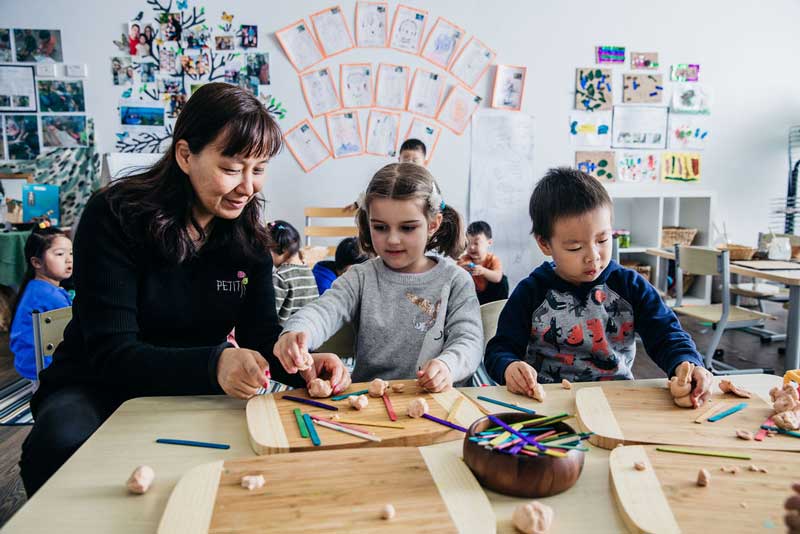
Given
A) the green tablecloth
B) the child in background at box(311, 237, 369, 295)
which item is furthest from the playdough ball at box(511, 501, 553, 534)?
the green tablecloth

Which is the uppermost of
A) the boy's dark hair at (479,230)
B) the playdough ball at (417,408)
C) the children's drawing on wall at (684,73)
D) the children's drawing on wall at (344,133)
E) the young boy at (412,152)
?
the children's drawing on wall at (684,73)

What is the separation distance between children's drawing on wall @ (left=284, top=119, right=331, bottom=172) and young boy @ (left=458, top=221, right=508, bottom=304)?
149 cm

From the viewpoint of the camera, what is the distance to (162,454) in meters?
0.72

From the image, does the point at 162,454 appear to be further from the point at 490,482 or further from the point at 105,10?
the point at 105,10

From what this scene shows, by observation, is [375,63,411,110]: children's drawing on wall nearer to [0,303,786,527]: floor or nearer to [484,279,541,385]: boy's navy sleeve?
[0,303,786,527]: floor

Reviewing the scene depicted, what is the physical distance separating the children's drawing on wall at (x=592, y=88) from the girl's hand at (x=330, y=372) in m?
4.06

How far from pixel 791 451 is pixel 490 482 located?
405mm

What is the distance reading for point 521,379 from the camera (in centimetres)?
94

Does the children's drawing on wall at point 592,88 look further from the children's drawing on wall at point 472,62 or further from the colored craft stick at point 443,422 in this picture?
the colored craft stick at point 443,422

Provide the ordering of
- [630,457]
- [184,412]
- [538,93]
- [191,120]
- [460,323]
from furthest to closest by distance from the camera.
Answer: [538,93], [460,323], [191,120], [184,412], [630,457]

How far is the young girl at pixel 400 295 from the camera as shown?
131cm

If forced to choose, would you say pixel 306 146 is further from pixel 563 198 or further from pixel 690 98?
pixel 563 198

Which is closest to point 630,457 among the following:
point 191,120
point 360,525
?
point 360,525

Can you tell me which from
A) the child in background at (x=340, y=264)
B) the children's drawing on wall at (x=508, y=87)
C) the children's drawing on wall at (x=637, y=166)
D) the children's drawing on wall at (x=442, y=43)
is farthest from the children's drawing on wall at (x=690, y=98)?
the child in background at (x=340, y=264)
